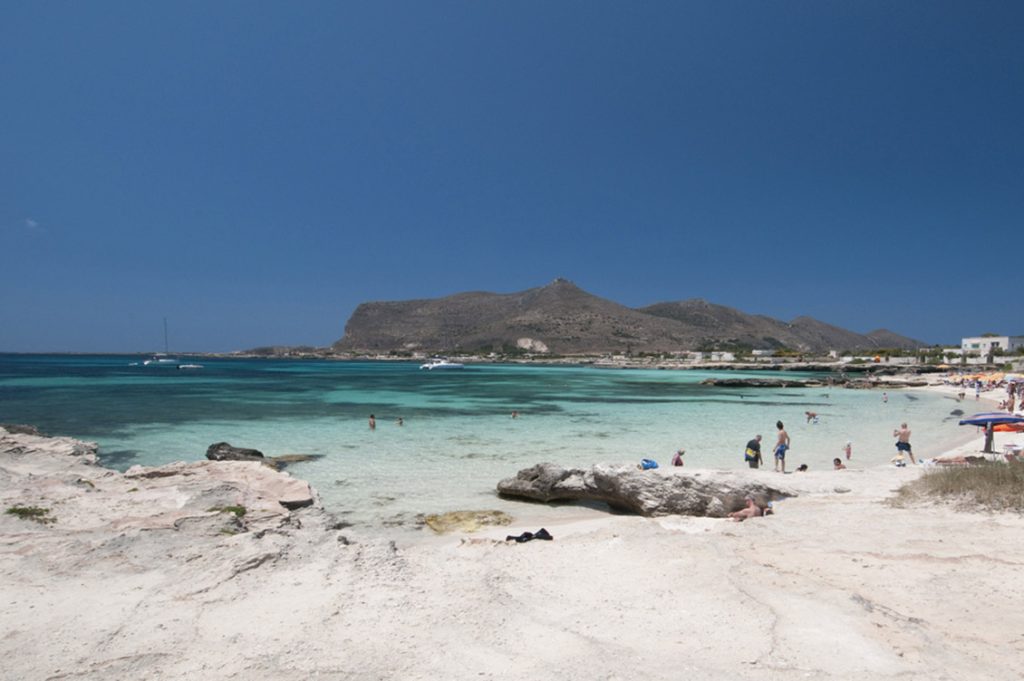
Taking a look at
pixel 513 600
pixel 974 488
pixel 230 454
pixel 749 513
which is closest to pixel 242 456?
pixel 230 454

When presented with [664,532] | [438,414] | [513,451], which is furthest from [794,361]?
[664,532]

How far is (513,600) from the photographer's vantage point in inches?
210

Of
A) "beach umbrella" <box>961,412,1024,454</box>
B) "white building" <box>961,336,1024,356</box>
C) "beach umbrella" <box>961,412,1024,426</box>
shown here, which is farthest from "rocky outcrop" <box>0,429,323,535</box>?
"white building" <box>961,336,1024,356</box>

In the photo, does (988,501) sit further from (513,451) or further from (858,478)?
(513,451)

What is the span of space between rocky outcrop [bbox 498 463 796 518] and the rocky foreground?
63.6 inches

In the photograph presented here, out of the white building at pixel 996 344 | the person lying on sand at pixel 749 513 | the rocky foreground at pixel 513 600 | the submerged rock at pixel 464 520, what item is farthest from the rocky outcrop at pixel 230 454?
the white building at pixel 996 344

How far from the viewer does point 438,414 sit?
1248 inches

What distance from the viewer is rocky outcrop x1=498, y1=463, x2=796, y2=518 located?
10.2 metres

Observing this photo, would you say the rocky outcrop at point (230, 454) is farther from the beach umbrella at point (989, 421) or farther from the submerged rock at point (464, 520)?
the beach umbrella at point (989, 421)

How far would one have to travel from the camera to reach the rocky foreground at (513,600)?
4.15 meters

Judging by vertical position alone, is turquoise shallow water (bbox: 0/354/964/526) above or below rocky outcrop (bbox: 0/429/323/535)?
below

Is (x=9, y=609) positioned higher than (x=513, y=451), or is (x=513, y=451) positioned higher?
(x=9, y=609)

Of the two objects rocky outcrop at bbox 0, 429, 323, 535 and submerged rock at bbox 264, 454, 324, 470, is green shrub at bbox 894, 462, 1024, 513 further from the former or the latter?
submerged rock at bbox 264, 454, 324, 470

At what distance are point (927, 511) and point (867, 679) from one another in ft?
19.8
